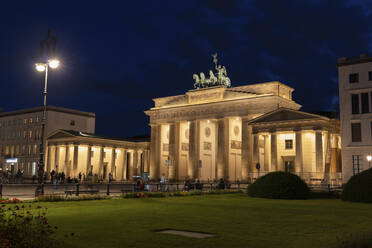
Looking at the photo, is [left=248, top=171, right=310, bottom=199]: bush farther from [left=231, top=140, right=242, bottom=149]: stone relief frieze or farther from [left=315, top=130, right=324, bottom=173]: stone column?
[left=231, top=140, right=242, bottom=149]: stone relief frieze

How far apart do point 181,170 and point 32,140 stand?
1603 inches

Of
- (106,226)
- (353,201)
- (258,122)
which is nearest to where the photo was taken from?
(106,226)

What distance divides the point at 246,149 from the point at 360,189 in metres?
34.7

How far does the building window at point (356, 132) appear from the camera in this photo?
45231 mm

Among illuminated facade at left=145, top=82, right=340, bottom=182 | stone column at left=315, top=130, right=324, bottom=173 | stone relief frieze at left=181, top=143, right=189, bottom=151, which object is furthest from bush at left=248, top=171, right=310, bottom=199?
stone relief frieze at left=181, top=143, right=189, bottom=151

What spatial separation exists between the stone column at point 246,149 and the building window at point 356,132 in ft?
56.3

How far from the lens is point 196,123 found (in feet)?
225

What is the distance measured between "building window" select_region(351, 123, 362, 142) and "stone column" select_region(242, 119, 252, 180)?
1715 cm

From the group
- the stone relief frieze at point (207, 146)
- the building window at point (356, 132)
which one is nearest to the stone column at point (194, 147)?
the stone relief frieze at point (207, 146)

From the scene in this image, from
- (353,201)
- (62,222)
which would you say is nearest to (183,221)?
(62,222)

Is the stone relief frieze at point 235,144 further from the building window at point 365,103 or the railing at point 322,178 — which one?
the building window at point 365,103

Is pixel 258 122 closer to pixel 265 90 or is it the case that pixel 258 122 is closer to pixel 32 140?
pixel 265 90

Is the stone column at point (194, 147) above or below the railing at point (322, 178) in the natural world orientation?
above

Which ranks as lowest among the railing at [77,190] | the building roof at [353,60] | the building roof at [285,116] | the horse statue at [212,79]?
the railing at [77,190]
